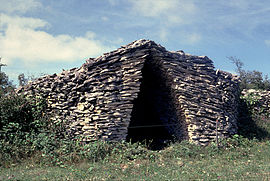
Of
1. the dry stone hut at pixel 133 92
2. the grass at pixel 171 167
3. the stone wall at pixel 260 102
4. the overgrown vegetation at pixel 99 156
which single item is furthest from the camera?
the stone wall at pixel 260 102

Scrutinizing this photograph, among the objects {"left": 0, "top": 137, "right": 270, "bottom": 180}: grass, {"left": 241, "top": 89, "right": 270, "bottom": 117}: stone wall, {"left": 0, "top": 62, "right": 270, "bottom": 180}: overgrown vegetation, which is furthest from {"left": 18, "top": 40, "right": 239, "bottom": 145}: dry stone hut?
{"left": 241, "top": 89, "right": 270, "bottom": 117}: stone wall

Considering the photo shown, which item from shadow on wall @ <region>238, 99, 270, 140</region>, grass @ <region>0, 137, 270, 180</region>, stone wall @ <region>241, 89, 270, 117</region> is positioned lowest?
grass @ <region>0, 137, 270, 180</region>

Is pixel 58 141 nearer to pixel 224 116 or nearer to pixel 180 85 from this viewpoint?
pixel 180 85

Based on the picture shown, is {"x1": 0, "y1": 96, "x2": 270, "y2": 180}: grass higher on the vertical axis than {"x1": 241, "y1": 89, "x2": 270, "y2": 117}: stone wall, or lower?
lower

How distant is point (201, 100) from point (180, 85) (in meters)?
1.12

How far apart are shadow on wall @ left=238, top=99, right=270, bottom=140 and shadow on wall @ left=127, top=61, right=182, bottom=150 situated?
3574 mm

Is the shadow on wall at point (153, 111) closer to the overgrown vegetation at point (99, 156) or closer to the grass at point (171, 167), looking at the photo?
the grass at point (171, 167)

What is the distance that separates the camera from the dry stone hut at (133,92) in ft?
28.8

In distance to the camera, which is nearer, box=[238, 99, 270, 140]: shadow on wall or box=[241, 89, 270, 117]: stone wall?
box=[238, 99, 270, 140]: shadow on wall

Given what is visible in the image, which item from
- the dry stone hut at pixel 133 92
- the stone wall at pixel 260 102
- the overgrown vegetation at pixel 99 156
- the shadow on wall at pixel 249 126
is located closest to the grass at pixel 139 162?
the overgrown vegetation at pixel 99 156

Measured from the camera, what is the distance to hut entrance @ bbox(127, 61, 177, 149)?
10.8m

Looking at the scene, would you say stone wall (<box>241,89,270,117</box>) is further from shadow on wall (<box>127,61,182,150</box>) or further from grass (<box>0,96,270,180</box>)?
shadow on wall (<box>127,61,182,150</box>)

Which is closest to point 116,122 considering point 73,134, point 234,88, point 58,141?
point 73,134

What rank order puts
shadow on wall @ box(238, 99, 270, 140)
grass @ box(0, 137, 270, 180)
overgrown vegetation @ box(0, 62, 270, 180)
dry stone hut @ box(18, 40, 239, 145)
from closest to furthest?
grass @ box(0, 137, 270, 180)
overgrown vegetation @ box(0, 62, 270, 180)
dry stone hut @ box(18, 40, 239, 145)
shadow on wall @ box(238, 99, 270, 140)
